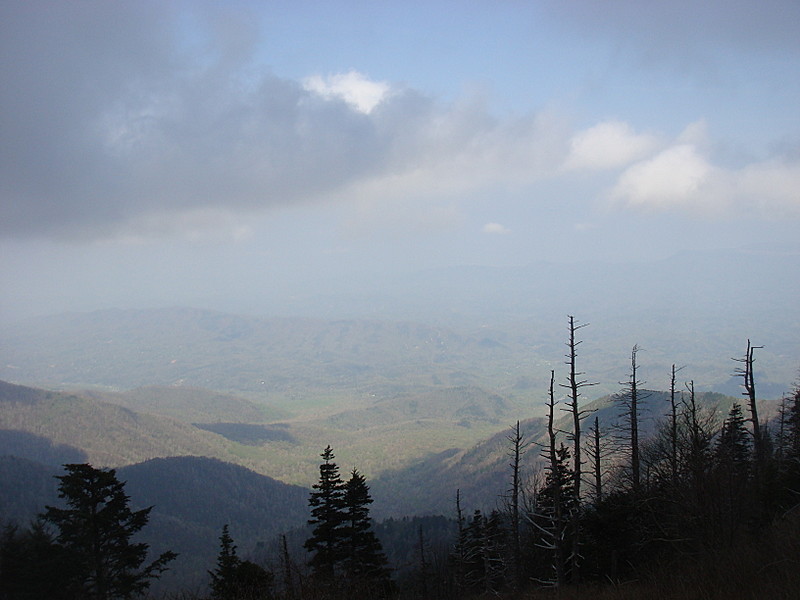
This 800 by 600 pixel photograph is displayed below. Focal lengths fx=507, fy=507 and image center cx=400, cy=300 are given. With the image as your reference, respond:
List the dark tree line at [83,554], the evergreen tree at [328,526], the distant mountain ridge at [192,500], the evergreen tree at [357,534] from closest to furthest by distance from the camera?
the dark tree line at [83,554] → the evergreen tree at [328,526] → the evergreen tree at [357,534] → the distant mountain ridge at [192,500]

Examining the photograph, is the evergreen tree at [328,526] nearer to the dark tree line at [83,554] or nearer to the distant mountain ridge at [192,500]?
the dark tree line at [83,554]

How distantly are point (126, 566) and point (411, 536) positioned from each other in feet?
262

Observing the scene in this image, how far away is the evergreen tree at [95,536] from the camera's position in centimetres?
1948

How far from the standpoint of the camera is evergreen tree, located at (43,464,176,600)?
1948cm

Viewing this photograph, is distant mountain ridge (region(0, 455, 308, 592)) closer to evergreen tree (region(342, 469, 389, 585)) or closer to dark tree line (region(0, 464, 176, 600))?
dark tree line (region(0, 464, 176, 600))

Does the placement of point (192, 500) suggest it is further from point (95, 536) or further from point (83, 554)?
point (95, 536)

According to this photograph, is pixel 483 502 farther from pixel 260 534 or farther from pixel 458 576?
pixel 458 576

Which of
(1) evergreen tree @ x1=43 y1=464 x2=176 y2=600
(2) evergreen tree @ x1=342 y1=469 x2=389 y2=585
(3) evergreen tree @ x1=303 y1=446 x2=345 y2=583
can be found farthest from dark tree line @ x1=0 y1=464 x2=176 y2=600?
(2) evergreen tree @ x1=342 y1=469 x2=389 y2=585

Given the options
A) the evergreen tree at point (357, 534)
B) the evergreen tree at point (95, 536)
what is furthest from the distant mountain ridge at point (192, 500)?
the evergreen tree at point (357, 534)

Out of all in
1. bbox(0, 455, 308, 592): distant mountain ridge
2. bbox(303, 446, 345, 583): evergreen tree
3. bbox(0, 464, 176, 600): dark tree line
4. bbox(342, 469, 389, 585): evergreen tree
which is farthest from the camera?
bbox(0, 455, 308, 592): distant mountain ridge

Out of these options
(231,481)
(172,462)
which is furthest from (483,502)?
(172,462)

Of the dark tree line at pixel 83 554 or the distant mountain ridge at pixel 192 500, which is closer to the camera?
the dark tree line at pixel 83 554

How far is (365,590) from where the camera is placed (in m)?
11.9

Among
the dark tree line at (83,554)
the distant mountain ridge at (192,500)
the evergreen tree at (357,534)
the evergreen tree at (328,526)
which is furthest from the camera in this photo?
the distant mountain ridge at (192,500)
